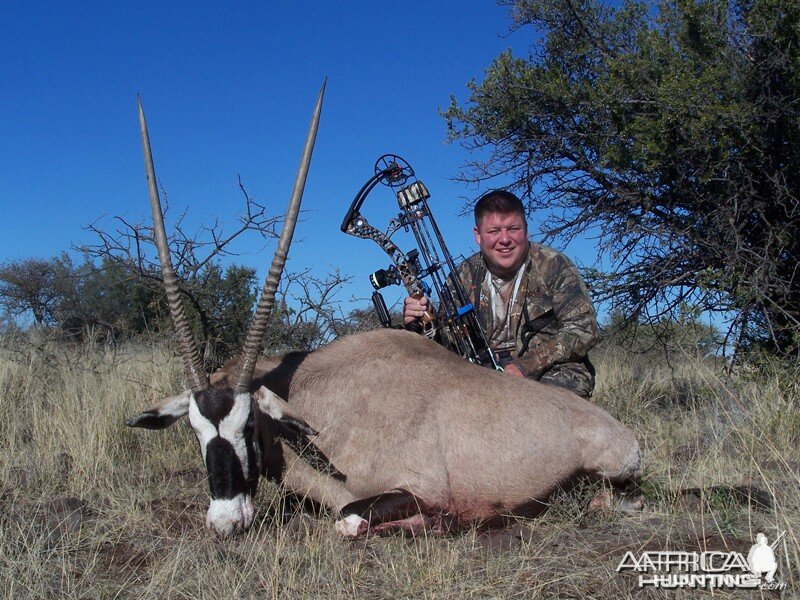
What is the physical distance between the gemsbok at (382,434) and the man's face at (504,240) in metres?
1.33

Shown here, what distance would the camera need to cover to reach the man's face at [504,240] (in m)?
5.07

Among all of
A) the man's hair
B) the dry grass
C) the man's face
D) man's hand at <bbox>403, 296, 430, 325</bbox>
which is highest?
the man's hair

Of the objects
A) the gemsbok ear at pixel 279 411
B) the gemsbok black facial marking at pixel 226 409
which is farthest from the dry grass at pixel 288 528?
the gemsbok ear at pixel 279 411

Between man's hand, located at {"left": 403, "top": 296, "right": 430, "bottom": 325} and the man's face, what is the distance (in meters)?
0.58

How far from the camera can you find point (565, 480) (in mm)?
3779

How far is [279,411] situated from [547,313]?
7.35 ft

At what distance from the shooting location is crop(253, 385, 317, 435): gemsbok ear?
3615 mm

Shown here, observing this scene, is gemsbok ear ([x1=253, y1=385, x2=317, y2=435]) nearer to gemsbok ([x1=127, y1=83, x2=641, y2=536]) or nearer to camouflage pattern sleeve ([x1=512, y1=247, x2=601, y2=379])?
gemsbok ([x1=127, y1=83, x2=641, y2=536])

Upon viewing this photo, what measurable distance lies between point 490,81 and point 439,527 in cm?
543

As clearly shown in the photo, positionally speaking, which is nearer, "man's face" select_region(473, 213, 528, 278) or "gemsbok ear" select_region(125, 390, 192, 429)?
"gemsbok ear" select_region(125, 390, 192, 429)

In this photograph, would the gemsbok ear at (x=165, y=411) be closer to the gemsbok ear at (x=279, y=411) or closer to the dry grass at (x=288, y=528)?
the gemsbok ear at (x=279, y=411)

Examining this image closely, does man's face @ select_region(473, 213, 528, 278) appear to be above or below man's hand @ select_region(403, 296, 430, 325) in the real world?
above

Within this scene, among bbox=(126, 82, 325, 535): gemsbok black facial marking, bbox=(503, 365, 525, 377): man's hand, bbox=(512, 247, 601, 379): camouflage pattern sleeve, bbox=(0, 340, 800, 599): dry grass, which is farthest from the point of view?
bbox=(512, 247, 601, 379): camouflage pattern sleeve
